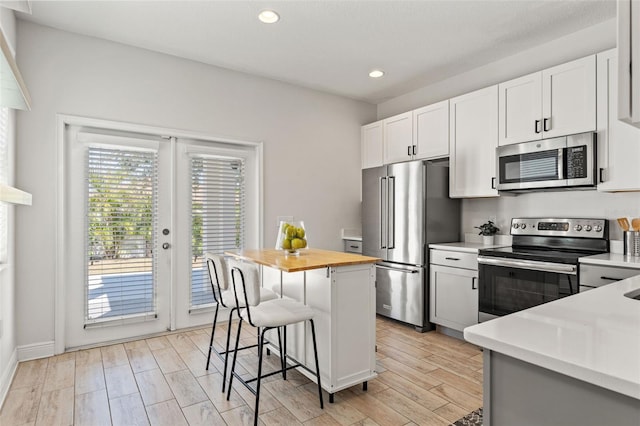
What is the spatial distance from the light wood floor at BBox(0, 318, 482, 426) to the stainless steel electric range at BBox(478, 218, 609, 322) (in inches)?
22.0

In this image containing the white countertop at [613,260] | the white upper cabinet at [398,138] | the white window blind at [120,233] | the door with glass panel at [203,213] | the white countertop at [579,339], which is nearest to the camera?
the white countertop at [579,339]

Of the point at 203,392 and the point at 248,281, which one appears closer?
the point at 248,281

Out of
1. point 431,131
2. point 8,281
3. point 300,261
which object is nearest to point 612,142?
point 431,131

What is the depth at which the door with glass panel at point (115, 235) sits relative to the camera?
10.7ft

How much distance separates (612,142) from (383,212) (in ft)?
6.93

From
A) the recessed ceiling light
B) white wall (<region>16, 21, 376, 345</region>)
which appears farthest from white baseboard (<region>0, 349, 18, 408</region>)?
the recessed ceiling light

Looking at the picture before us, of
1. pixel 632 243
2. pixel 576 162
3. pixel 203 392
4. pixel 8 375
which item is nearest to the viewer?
pixel 203 392

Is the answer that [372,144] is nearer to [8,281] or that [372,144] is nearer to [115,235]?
[115,235]

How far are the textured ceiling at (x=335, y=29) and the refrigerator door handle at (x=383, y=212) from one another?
1.28 m

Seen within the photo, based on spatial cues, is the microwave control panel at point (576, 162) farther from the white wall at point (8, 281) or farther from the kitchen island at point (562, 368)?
the white wall at point (8, 281)

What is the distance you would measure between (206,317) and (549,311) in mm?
3460

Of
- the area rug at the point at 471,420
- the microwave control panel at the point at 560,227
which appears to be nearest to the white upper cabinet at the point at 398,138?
the microwave control panel at the point at 560,227

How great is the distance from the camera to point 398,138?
448 cm

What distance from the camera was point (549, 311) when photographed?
46.7 inches
